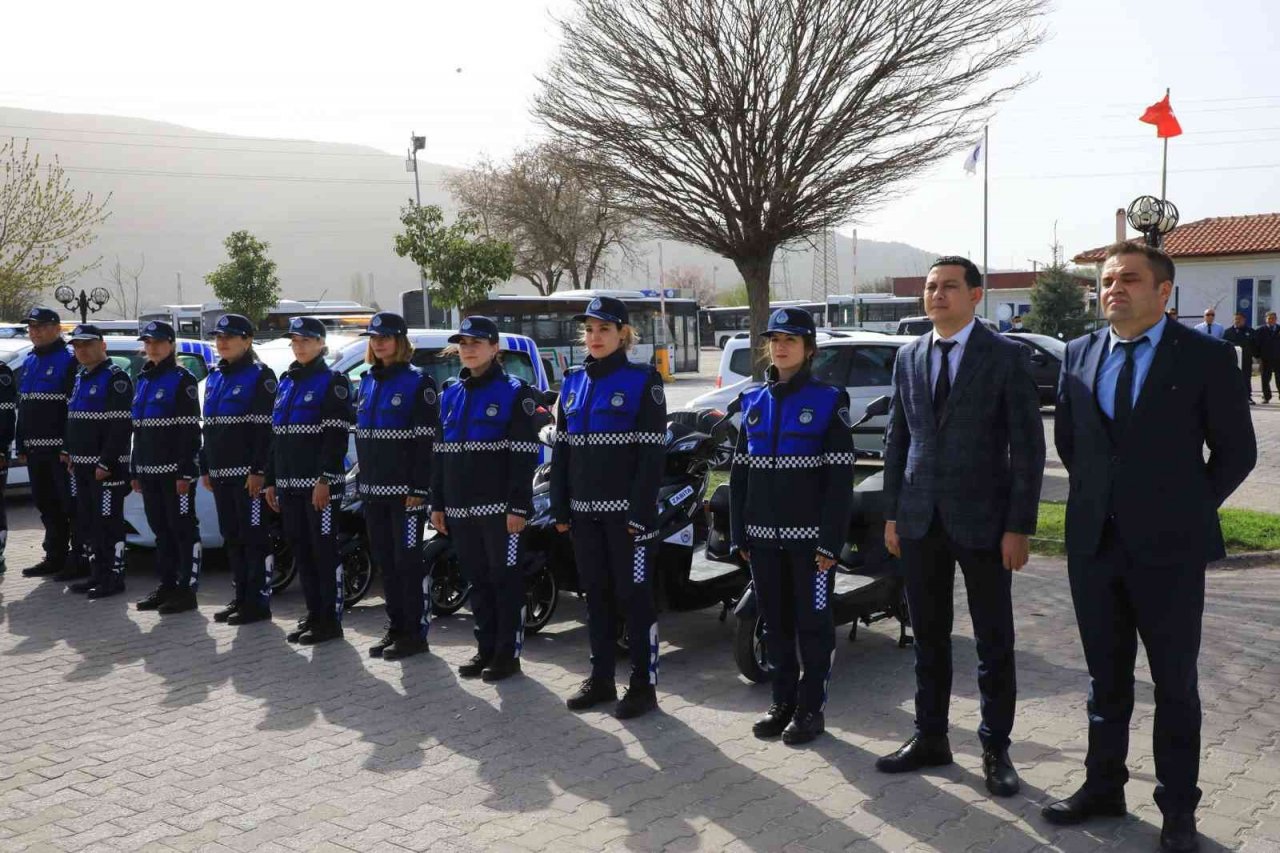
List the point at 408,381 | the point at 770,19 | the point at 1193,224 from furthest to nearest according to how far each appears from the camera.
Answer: the point at 1193,224 < the point at 770,19 < the point at 408,381

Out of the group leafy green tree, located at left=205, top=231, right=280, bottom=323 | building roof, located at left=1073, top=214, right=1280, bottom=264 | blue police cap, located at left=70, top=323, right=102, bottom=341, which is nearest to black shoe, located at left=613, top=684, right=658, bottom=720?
blue police cap, located at left=70, top=323, right=102, bottom=341

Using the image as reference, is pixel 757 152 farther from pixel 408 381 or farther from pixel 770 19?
pixel 408 381

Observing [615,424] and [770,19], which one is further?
[770,19]

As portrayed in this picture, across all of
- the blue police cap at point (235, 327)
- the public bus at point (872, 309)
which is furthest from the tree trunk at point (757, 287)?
the public bus at point (872, 309)

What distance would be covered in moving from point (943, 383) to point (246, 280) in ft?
137

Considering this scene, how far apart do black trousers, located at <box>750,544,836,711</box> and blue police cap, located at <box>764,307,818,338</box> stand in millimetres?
959

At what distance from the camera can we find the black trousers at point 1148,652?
4.02 m

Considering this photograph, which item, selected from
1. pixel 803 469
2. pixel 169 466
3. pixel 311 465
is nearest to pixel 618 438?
pixel 803 469

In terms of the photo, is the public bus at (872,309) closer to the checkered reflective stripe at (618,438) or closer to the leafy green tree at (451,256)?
the leafy green tree at (451,256)

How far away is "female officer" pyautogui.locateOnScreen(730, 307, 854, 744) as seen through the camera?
519cm

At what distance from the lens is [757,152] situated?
47.0 ft

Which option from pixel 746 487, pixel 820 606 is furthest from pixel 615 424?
pixel 820 606

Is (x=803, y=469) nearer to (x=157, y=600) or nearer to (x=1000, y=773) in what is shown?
(x=1000, y=773)

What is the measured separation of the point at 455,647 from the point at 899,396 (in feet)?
11.8
